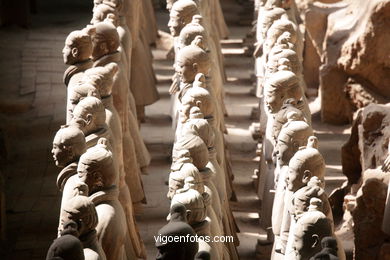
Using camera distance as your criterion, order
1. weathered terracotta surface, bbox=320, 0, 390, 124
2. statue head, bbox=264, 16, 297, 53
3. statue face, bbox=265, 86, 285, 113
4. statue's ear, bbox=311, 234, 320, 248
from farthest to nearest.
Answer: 1. weathered terracotta surface, bbox=320, 0, 390, 124
2. statue head, bbox=264, 16, 297, 53
3. statue face, bbox=265, 86, 285, 113
4. statue's ear, bbox=311, 234, 320, 248

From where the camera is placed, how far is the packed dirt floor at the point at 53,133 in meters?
11.7

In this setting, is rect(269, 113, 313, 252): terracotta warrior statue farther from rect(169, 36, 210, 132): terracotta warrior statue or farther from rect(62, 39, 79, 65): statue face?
rect(62, 39, 79, 65): statue face

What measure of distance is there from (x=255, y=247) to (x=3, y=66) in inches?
235

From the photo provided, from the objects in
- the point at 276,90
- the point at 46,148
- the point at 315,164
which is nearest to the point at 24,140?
the point at 46,148

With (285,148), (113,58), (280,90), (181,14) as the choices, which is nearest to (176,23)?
(181,14)

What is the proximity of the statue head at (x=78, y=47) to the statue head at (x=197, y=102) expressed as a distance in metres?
0.88

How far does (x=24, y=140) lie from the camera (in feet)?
46.2

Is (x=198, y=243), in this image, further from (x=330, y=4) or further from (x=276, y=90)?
(x=330, y=4)

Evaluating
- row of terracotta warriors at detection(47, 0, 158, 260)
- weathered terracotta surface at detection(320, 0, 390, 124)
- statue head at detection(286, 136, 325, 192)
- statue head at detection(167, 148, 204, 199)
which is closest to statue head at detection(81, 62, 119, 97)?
row of terracotta warriors at detection(47, 0, 158, 260)

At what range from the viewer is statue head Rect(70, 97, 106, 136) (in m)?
9.62

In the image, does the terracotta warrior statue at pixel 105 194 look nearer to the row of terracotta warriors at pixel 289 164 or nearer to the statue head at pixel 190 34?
the row of terracotta warriors at pixel 289 164

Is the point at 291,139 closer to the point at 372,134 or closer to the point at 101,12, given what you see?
the point at 372,134

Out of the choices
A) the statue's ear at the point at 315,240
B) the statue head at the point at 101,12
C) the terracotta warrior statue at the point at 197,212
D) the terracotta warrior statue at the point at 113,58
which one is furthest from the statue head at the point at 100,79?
the statue's ear at the point at 315,240

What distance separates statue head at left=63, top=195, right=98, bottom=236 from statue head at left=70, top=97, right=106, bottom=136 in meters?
1.57
